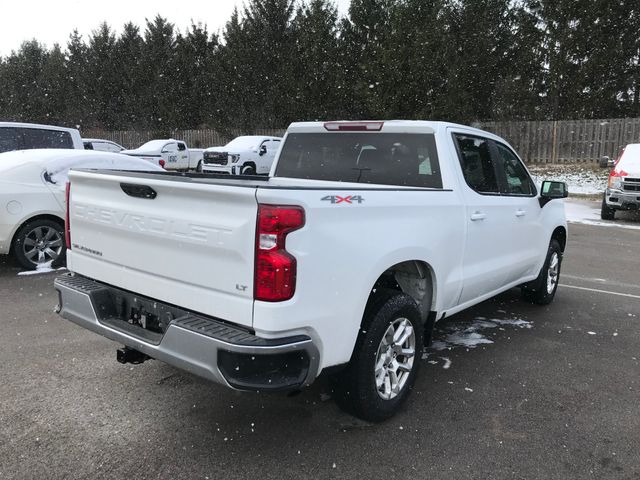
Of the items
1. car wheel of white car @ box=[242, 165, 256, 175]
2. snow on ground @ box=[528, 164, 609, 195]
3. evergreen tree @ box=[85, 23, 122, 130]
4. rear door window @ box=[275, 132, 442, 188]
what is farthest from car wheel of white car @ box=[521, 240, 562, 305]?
evergreen tree @ box=[85, 23, 122, 130]

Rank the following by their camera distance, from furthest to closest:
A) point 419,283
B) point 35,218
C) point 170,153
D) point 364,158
Answer: point 170,153
point 35,218
point 364,158
point 419,283

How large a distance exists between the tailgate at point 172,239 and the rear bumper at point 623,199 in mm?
12195

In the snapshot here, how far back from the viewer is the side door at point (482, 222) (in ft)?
13.3

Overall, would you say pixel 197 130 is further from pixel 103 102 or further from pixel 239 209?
pixel 239 209

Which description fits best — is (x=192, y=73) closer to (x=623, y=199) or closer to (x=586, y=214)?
(x=586, y=214)

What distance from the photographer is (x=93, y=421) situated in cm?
326

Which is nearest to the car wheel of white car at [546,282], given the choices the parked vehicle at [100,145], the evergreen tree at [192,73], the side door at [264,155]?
the side door at [264,155]

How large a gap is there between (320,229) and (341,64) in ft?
96.7

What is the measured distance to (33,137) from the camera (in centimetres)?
931

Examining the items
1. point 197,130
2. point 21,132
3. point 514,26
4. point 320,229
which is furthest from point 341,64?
point 320,229

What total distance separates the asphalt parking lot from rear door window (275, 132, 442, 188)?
149 centimetres


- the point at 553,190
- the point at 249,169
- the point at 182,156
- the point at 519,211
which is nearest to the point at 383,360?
the point at 519,211

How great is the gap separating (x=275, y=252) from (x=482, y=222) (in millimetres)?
2234

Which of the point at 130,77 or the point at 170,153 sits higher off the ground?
the point at 130,77
